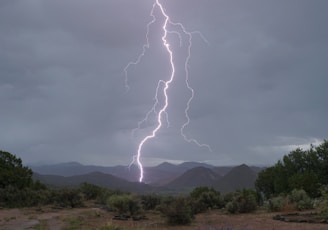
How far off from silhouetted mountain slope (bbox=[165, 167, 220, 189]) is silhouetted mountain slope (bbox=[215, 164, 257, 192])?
534cm

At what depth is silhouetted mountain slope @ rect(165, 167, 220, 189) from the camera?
280 feet

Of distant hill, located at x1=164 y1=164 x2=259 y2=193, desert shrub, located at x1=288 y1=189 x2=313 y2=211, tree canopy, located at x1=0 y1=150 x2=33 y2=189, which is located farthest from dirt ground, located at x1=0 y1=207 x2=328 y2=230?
distant hill, located at x1=164 y1=164 x2=259 y2=193

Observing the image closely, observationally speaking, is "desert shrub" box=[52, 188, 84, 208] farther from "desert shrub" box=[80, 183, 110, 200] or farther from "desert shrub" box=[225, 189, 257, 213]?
"desert shrub" box=[225, 189, 257, 213]

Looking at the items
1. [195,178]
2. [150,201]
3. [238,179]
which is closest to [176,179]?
[195,178]

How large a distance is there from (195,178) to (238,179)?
13.6 m

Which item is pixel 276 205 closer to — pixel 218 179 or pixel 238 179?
pixel 238 179

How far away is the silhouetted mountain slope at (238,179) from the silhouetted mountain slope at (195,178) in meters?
5.34

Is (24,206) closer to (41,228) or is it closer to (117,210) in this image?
(117,210)

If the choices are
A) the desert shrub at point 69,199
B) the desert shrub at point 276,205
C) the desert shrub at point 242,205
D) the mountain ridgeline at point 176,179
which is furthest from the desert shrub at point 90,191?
the mountain ridgeline at point 176,179

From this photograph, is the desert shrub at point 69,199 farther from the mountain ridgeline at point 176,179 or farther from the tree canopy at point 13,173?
the mountain ridgeline at point 176,179

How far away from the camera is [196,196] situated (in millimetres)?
26844

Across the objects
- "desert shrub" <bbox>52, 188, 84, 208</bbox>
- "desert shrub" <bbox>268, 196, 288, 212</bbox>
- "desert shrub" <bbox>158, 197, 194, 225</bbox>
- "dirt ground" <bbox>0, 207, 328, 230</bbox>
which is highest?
"desert shrub" <bbox>52, 188, 84, 208</bbox>

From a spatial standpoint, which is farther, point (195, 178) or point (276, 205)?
point (195, 178)

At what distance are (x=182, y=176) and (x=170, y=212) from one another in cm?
7551
